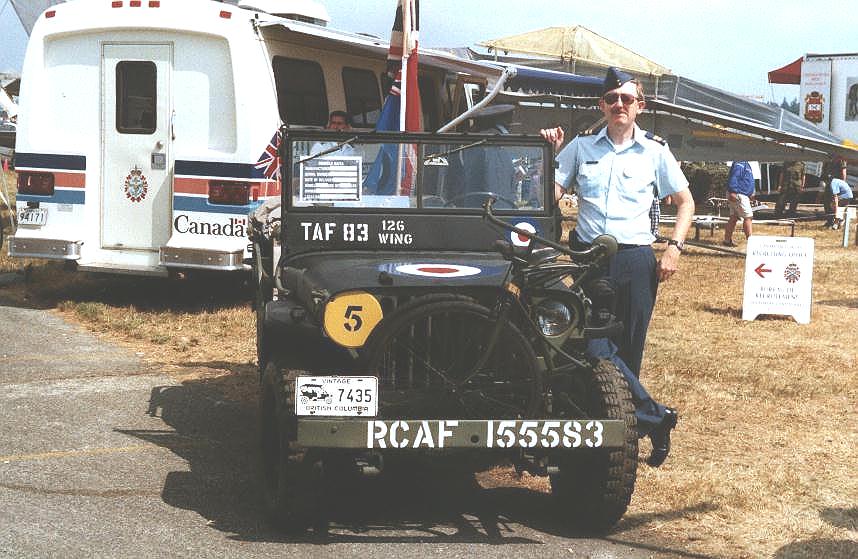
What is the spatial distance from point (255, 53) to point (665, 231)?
1381 centimetres

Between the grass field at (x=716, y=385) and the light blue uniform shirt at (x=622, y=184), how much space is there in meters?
1.25

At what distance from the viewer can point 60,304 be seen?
1164 cm

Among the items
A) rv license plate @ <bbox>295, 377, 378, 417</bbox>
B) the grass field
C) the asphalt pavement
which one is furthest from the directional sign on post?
rv license plate @ <bbox>295, 377, 378, 417</bbox>

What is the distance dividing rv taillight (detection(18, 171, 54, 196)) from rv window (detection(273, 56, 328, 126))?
2.22 metres

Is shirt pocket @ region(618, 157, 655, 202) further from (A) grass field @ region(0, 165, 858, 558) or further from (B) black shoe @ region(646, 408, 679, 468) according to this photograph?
(A) grass field @ region(0, 165, 858, 558)

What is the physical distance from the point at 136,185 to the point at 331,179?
537cm

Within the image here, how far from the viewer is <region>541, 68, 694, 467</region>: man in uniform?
5.82 meters

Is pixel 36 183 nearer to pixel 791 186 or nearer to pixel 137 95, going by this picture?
pixel 137 95

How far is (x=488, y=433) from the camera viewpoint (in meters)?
4.81

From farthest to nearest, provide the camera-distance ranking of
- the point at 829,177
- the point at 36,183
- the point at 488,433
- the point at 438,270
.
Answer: the point at 829,177 < the point at 36,183 < the point at 438,270 < the point at 488,433

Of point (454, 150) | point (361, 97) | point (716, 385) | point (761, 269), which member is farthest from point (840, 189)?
point (454, 150)

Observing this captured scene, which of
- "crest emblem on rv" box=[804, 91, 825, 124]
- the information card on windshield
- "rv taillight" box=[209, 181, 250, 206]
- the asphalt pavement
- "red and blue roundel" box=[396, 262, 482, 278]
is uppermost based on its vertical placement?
"crest emblem on rv" box=[804, 91, 825, 124]

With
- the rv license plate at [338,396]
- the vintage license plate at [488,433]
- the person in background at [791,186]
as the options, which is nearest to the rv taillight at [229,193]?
the rv license plate at [338,396]

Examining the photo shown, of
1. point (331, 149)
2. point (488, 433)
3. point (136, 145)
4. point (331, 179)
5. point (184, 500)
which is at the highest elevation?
point (136, 145)
